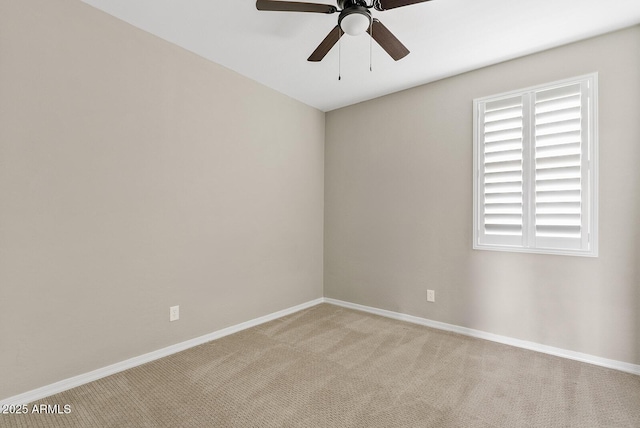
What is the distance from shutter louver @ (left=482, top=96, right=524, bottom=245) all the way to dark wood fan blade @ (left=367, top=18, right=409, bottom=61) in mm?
1310

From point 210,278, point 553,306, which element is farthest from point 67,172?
point 553,306

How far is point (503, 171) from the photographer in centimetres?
280

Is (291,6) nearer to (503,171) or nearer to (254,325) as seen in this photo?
(503,171)

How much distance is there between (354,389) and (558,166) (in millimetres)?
2366

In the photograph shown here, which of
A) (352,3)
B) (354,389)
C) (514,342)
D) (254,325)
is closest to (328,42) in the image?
(352,3)

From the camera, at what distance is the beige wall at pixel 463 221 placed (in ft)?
7.65

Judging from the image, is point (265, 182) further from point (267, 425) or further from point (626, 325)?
point (626, 325)

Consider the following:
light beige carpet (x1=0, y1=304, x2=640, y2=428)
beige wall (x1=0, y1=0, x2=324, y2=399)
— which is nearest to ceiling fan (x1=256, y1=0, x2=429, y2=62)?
beige wall (x1=0, y1=0, x2=324, y2=399)

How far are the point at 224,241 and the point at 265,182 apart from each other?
807 mm

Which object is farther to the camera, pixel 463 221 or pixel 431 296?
pixel 431 296

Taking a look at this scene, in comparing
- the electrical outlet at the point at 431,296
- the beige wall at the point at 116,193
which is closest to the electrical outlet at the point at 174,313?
the beige wall at the point at 116,193

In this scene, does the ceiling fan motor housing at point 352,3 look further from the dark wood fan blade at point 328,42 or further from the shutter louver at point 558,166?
the shutter louver at point 558,166

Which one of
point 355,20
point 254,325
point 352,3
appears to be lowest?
point 254,325

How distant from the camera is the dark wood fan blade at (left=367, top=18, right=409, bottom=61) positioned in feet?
6.07
